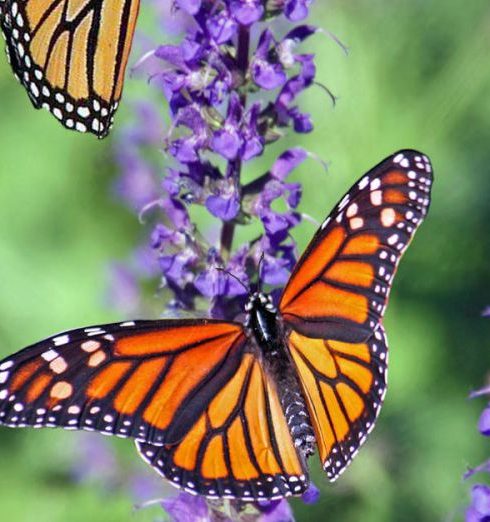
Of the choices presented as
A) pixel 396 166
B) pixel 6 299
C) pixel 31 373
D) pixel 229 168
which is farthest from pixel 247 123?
pixel 6 299

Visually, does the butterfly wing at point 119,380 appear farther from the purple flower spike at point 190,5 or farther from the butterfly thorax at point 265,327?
the purple flower spike at point 190,5

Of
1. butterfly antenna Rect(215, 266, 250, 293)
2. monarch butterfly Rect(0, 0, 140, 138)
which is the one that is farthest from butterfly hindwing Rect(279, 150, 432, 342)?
monarch butterfly Rect(0, 0, 140, 138)

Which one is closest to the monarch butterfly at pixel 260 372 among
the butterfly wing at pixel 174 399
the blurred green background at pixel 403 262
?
the butterfly wing at pixel 174 399

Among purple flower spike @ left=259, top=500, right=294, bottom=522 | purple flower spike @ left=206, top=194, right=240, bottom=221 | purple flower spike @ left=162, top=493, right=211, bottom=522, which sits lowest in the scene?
purple flower spike @ left=259, top=500, right=294, bottom=522

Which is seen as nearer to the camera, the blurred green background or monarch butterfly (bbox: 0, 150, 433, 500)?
monarch butterfly (bbox: 0, 150, 433, 500)

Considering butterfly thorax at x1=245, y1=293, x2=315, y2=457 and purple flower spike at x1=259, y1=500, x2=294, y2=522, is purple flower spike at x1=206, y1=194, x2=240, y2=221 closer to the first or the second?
butterfly thorax at x1=245, y1=293, x2=315, y2=457

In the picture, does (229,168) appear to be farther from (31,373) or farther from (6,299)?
(6,299)
